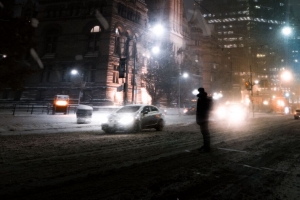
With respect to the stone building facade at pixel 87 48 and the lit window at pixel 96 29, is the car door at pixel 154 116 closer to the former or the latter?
the stone building facade at pixel 87 48

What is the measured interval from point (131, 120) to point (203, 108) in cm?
529

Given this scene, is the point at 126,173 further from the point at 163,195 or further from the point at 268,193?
the point at 268,193

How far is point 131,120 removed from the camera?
437 inches

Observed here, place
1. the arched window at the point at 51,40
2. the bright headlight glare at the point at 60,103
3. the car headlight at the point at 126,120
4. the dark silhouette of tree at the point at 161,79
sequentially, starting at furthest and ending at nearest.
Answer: the arched window at the point at 51,40, the dark silhouette of tree at the point at 161,79, the bright headlight glare at the point at 60,103, the car headlight at the point at 126,120

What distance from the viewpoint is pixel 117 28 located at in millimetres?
33094

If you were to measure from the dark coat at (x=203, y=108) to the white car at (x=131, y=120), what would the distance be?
5159mm

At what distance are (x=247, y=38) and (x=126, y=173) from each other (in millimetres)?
148744

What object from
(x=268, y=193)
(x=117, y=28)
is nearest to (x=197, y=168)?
(x=268, y=193)

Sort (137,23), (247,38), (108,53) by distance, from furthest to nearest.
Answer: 1. (247,38)
2. (137,23)
3. (108,53)

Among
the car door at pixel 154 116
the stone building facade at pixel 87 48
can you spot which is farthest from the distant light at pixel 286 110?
the car door at pixel 154 116

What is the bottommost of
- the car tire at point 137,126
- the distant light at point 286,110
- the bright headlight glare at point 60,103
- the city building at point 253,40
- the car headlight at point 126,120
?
the car tire at point 137,126

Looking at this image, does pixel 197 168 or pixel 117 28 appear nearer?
pixel 197 168

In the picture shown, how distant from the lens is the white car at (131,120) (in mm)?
11070

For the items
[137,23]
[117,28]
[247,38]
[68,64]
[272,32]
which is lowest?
[68,64]
